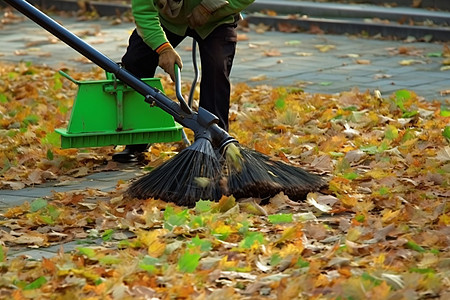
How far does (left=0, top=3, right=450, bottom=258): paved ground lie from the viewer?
802 centimetres

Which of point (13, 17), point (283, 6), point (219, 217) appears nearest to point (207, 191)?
point (219, 217)

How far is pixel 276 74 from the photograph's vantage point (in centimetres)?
863

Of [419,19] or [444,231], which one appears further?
[419,19]

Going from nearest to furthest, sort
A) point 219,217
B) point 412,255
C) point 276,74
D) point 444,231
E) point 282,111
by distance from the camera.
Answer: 1. point 412,255
2. point 444,231
3. point 219,217
4. point 282,111
5. point 276,74

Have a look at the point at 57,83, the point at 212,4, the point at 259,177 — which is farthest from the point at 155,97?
the point at 57,83

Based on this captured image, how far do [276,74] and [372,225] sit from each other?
4.59 meters

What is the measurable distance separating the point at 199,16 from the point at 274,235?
1.51 m

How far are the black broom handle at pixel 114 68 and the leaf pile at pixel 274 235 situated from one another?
0.50 metres

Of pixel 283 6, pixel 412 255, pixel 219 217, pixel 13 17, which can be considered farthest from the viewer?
pixel 13 17

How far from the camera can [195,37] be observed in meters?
5.41

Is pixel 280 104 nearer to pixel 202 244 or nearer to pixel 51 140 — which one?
pixel 51 140

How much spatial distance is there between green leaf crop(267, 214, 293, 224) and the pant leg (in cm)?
109

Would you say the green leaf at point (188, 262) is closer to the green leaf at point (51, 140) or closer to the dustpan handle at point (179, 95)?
the dustpan handle at point (179, 95)

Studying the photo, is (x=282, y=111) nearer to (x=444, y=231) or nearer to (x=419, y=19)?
(x=444, y=231)
